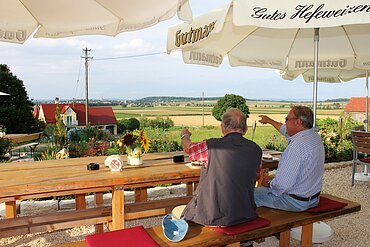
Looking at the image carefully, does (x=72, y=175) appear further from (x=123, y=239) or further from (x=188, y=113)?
(x=188, y=113)

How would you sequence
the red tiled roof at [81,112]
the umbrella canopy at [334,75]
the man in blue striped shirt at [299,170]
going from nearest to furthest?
the man in blue striped shirt at [299,170] → the umbrella canopy at [334,75] → the red tiled roof at [81,112]

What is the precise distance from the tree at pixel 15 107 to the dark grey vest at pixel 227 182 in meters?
26.7

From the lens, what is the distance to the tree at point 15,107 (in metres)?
26.1

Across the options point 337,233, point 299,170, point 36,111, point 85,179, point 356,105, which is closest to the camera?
point 85,179

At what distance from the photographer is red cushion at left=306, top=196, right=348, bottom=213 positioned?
114 inches

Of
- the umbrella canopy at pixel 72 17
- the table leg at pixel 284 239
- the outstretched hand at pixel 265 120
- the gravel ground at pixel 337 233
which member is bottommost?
the gravel ground at pixel 337 233

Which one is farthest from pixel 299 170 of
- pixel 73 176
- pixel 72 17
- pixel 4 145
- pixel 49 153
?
pixel 4 145

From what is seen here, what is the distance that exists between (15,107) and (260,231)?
27.9m

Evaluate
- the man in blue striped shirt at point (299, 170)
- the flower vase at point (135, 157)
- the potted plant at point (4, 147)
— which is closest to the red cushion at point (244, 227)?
the man in blue striped shirt at point (299, 170)

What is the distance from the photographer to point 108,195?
4715 millimetres

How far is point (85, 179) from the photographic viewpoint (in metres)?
2.67

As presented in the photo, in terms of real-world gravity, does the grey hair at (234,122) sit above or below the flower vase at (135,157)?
above

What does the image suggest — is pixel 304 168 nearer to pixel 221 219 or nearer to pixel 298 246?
pixel 221 219

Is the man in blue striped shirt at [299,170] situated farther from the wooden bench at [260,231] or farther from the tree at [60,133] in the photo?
the tree at [60,133]
